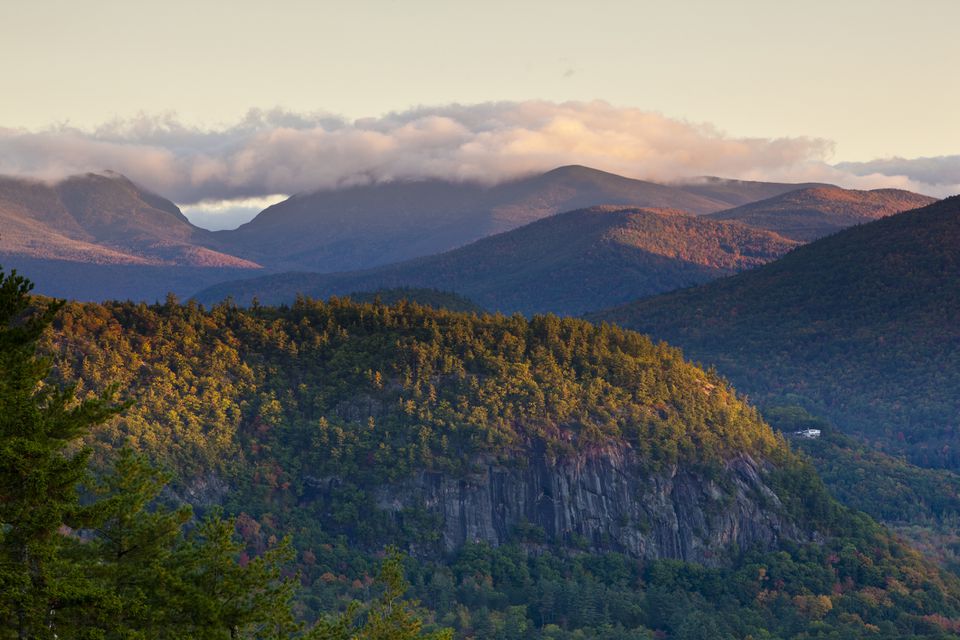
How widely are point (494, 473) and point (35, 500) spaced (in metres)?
115

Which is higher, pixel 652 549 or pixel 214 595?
pixel 214 595

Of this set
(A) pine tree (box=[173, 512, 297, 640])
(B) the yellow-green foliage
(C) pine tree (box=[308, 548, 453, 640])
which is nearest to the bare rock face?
(B) the yellow-green foliage

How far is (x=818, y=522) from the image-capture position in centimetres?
15275

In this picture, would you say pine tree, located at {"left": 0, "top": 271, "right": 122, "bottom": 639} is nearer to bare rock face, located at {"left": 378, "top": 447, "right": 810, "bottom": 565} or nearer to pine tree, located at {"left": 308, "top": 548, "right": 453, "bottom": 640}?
pine tree, located at {"left": 308, "top": 548, "right": 453, "bottom": 640}

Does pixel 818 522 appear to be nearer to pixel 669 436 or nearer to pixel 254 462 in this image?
pixel 669 436

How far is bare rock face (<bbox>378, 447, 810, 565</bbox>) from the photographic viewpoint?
144 metres

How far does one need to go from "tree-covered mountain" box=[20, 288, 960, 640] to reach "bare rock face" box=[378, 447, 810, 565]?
0.91ft

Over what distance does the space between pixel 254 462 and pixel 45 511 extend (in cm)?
11135

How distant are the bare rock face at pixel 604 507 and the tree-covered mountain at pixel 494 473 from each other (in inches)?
10.9

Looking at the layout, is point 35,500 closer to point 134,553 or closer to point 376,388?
point 134,553

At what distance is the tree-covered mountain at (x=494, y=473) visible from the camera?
131 m

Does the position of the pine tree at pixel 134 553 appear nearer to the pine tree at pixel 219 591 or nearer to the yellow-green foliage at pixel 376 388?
the pine tree at pixel 219 591

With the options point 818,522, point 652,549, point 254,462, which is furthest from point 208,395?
point 818,522

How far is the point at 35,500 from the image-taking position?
33.7m
